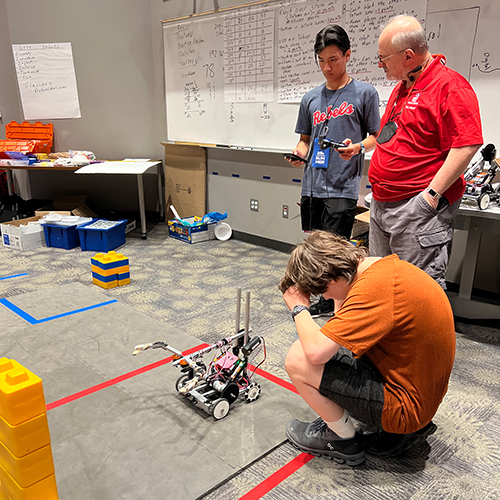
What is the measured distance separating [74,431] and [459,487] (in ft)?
4.53

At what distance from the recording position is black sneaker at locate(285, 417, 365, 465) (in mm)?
1538

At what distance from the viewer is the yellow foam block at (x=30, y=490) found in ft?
3.82

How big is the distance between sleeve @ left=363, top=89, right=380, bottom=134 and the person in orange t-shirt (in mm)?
1394

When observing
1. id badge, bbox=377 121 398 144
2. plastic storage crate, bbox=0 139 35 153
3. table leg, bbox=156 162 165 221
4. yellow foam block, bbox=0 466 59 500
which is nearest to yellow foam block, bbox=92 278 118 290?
yellow foam block, bbox=0 466 59 500

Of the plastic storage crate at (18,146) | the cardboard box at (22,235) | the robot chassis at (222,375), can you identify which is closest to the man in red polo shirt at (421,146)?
the robot chassis at (222,375)

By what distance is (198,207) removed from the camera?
480 cm

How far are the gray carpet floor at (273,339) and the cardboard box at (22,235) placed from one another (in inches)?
4.7

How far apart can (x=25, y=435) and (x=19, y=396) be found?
0.11 m

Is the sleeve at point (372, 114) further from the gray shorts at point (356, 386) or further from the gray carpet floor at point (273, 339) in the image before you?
the gray shorts at point (356, 386)

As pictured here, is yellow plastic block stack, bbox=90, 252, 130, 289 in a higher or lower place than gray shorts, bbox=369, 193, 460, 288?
lower

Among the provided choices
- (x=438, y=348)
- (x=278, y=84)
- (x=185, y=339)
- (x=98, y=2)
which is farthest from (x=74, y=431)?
(x=98, y=2)

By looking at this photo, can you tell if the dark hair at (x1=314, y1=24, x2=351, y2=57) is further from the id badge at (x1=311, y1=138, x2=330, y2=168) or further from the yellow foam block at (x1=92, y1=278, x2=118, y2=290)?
the yellow foam block at (x1=92, y1=278, x2=118, y2=290)

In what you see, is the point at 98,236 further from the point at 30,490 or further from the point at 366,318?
the point at 366,318

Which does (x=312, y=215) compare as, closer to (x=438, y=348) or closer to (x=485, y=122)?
(x=485, y=122)
